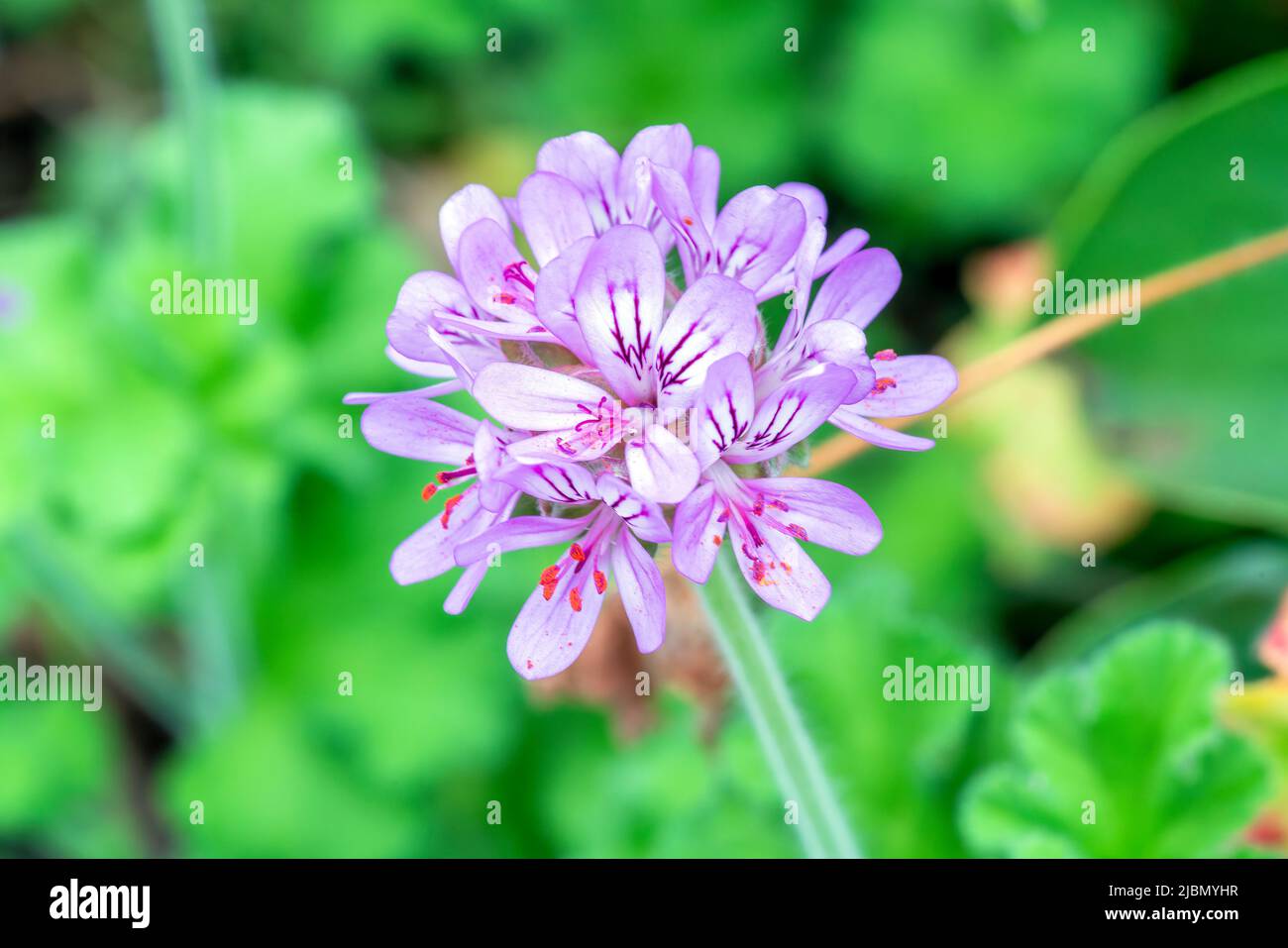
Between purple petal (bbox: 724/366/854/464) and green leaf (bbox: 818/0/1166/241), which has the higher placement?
green leaf (bbox: 818/0/1166/241)

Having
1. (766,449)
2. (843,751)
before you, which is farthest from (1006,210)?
(766,449)

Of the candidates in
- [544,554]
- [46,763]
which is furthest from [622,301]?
[46,763]

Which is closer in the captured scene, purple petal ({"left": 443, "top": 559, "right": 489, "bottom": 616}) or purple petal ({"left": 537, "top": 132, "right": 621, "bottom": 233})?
purple petal ({"left": 443, "top": 559, "right": 489, "bottom": 616})

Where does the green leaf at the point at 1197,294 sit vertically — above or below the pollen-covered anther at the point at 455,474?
above

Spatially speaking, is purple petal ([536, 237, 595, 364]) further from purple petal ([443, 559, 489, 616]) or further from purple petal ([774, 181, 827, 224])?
purple petal ([774, 181, 827, 224])

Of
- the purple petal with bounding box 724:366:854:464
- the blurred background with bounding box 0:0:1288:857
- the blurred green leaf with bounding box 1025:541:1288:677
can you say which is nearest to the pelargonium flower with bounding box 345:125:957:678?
the purple petal with bounding box 724:366:854:464

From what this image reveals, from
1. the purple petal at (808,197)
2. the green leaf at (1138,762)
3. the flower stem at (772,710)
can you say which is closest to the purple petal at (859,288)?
the purple petal at (808,197)

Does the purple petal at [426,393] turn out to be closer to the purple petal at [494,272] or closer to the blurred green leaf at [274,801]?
the purple petal at [494,272]

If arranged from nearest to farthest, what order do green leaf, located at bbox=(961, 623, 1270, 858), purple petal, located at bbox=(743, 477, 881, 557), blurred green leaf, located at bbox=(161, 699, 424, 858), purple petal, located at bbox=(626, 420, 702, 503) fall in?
purple petal, located at bbox=(626, 420, 702, 503), purple petal, located at bbox=(743, 477, 881, 557), green leaf, located at bbox=(961, 623, 1270, 858), blurred green leaf, located at bbox=(161, 699, 424, 858)
